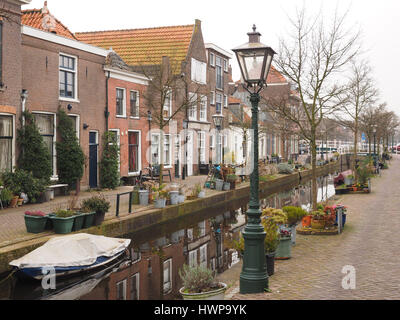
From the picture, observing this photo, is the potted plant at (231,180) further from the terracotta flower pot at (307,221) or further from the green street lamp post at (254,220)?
the green street lamp post at (254,220)

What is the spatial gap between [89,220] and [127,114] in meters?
12.0

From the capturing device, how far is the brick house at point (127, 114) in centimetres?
2288

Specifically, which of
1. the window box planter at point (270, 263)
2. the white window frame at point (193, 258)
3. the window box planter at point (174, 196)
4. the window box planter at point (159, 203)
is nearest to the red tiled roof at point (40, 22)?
the window box planter at point (174, 196)

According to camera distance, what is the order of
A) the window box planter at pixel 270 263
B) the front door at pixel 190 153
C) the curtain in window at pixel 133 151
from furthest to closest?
the front door at pixel 190 153
the curtain in window at pixel 133 151
the window box planter at pixel 270 263

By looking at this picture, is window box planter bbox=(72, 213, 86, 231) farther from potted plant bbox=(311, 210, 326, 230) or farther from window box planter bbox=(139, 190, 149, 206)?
potted plant bbox=(311, 210, 326, 230)

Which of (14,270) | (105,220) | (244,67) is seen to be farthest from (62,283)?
(244,67)

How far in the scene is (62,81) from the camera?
19703mm

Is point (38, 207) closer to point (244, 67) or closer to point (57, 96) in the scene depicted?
point (57, 96)

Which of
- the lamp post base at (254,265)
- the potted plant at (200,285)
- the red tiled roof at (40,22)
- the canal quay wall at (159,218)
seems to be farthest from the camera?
the red tiled roof at (40,22)

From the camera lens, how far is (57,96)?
62.8 feet

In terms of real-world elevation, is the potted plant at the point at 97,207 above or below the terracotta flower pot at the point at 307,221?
above

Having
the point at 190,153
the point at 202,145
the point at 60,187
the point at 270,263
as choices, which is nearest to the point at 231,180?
the point at 190,153

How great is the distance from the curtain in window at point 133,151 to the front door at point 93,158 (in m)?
3.14

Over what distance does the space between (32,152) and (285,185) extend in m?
20.4
